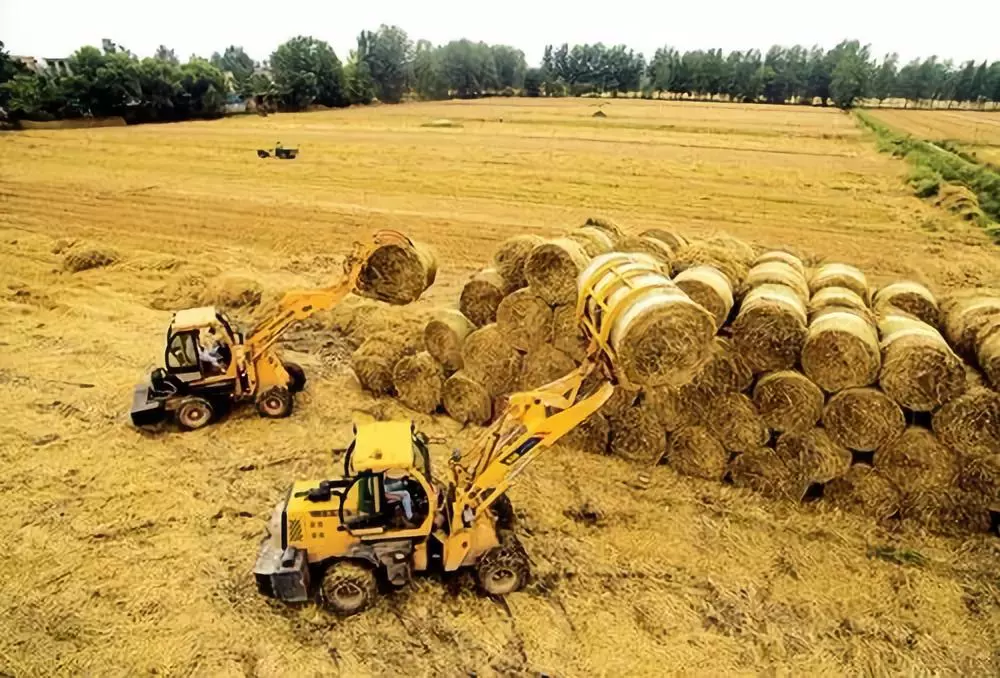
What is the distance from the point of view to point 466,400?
1094cm

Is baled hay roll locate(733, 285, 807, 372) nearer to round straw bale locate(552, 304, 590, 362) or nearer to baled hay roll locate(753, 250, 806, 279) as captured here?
baled hay roll locate(753, 250, 806, 279)

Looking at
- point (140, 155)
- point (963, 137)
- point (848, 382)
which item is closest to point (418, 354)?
point (848, 382)

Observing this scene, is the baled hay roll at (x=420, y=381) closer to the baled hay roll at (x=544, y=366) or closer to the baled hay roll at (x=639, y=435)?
the baled hay roll at (x=544, y=366)

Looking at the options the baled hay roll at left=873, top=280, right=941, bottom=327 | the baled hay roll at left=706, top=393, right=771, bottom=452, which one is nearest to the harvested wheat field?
the baled hay roll at left=706, top=393, right=771, bottom=452

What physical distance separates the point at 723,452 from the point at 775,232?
43.3 feet

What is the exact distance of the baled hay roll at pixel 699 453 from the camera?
936 cm

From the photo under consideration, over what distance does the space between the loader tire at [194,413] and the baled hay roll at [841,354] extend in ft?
28.3

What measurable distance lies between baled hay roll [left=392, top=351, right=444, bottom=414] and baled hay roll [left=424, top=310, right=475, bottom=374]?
0.17m

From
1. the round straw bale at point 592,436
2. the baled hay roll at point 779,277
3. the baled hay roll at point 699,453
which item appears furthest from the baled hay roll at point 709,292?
the round straw bale at point 592,436

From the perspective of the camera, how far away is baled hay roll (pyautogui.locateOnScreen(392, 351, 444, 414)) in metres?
11.2

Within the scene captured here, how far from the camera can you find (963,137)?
161 ft

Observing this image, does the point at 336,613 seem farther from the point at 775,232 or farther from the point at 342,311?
the point at 775,232

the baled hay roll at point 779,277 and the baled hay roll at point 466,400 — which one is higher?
the baled hay roll at point 779,277

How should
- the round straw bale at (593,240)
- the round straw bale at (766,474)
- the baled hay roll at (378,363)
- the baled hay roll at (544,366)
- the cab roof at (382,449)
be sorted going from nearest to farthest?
1. the cab roof at (382,449)
2. the round straw bale at (766,474)
3. the baled hay roll at (544,366)
4. the round straw bale at (593,240)
5. the baled hay roll at (378,363)
